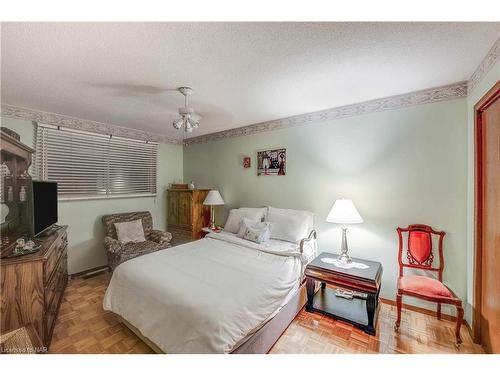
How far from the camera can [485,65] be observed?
5.42ft

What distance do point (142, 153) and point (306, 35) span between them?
3629 mm

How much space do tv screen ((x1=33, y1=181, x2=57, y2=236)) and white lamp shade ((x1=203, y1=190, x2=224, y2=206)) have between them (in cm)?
203

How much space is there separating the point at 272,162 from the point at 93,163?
9.65 ft

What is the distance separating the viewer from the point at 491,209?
5.46ft

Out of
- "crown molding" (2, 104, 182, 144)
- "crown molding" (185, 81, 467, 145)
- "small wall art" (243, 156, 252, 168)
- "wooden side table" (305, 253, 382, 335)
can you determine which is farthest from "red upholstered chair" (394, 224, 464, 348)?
"crown molding" (2, 104, 182, 144)

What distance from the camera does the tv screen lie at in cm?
191

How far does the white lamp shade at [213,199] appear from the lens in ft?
12.3

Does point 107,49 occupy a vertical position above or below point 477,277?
above

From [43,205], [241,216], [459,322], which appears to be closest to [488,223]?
[459,322]

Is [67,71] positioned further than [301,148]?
No

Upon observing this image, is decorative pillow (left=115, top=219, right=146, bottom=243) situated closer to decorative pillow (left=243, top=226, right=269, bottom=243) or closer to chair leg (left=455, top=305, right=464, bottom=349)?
decorative pillow (left=243, top=226, right=269, bottom=243)

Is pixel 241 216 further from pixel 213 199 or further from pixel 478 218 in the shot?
pixel 478 218
